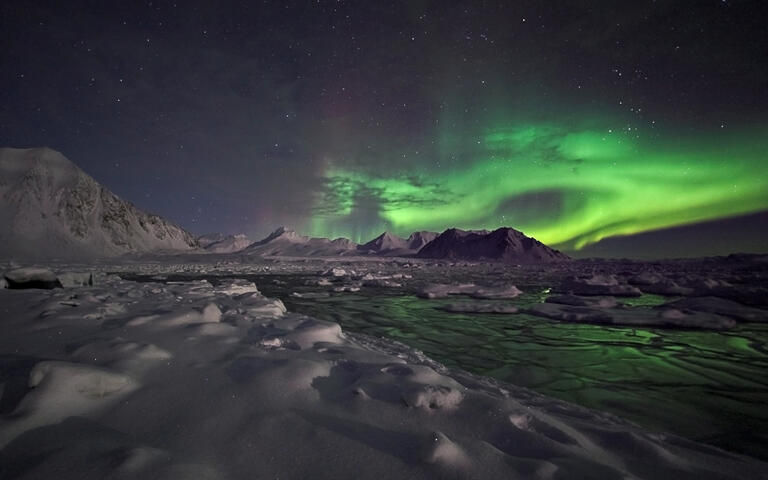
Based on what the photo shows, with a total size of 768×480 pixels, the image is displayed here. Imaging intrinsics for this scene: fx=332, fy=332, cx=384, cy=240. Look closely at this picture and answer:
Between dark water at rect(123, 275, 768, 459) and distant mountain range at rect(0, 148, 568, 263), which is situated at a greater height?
distant mountain range at rect(0, 148, 568, 263)

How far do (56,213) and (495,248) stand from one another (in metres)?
141

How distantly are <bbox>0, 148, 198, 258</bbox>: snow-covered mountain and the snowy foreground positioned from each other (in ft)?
271

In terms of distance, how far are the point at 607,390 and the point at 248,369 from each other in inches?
182

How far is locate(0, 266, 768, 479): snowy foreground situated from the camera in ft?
5.83

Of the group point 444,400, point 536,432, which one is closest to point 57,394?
point 444,400

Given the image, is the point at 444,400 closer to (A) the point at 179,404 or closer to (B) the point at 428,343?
(A) the point at 179,404

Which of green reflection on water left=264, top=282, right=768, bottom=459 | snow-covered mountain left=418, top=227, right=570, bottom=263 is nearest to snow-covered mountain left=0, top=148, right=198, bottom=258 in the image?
green reflection on water left=264, top=282, right=768, bottom=459

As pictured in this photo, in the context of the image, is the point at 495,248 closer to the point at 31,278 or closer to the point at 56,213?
the point at 56,213

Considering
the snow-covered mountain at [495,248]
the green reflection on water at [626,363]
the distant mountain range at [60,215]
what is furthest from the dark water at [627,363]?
the snow-covered mountain at [495,248]

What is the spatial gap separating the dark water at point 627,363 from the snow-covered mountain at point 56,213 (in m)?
82.1

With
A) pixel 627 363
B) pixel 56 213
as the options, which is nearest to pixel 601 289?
pixel 627 363

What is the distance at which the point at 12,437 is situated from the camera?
1.84 metres

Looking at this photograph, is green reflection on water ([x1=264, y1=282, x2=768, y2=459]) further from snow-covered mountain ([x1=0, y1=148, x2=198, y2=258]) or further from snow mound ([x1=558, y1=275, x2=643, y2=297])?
snow-covered mountain ([x1=0, y1=148, x2=198, y2=258])

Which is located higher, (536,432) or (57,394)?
(57,394)
